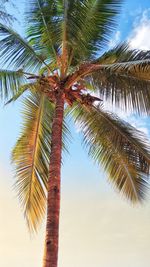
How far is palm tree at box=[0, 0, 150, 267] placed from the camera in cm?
974

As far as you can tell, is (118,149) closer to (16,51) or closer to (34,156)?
(34,156)

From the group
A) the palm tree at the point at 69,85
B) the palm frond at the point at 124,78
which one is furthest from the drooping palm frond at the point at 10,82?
the palm frond at the point at 124,78

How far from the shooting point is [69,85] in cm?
988

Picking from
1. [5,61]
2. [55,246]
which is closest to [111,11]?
[5,61]

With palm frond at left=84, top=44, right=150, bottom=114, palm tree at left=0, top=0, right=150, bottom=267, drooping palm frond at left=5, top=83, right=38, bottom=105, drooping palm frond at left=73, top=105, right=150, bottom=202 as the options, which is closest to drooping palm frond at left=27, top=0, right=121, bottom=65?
palm tree at left=0, top=0, right=150, bottom=267

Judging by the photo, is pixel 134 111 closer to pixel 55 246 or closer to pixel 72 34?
pixel 72 34

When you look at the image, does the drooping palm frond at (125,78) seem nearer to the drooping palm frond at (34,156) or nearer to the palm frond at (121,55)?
the palm frond at (121,55)

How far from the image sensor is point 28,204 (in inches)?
407

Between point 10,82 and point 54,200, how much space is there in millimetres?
3550

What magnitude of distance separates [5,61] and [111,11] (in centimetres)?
301

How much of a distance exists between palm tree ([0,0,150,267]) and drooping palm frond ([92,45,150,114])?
1.0 inches

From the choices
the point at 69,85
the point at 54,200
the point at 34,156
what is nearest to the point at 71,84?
the point at 69,85

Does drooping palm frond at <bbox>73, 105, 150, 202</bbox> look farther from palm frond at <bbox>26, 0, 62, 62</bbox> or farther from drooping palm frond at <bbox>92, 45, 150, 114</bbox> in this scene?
palm frond at <bbox>26, 0, 62, 62</bbox>

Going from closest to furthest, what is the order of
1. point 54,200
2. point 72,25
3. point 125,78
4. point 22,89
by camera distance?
point 54,200 → point 125,78 → point 72,25 → point 22,89
